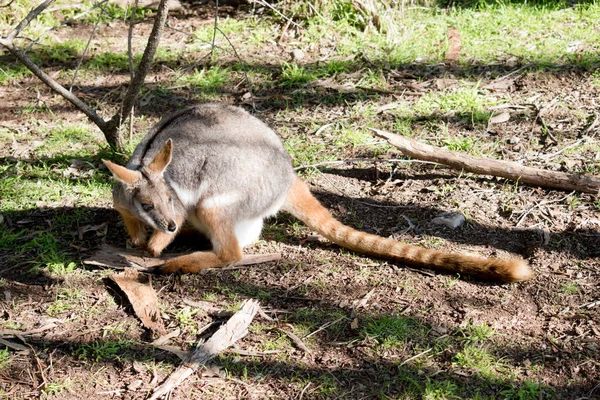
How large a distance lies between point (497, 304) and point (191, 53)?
13.2ft

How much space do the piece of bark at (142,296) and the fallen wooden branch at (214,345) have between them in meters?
0.30

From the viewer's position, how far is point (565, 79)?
6348 mm

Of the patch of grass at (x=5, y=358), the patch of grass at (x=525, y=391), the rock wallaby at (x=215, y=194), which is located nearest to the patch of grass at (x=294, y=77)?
the rock wallaby at (x=215, y=194)

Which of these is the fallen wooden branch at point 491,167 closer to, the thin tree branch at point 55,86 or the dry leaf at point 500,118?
the dry leaf at point 500,118

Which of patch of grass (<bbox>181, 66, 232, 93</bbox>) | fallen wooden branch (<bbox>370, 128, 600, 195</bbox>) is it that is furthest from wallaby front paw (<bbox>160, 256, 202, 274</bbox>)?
patch of grass (<bbox>181, 66, 232, 93</bbox>)

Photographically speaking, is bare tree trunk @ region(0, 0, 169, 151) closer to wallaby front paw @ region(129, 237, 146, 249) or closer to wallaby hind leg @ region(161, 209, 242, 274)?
wallaby front paw @ region(129, 237, 146, 249)

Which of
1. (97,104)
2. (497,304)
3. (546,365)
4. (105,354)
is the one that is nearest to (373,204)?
(497,304)

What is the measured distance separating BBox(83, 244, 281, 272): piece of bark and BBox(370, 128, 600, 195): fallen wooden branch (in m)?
1.24

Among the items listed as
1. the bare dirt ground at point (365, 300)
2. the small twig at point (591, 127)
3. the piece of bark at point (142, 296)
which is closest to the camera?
the bare dirt ground at point (365, 300)

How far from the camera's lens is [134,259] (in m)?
4.62

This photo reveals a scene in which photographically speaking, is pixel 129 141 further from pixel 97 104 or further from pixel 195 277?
pixel 195 277

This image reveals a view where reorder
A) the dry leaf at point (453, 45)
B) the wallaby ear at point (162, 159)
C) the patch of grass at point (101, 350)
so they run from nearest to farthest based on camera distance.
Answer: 1. the patch of grass at point (101, 350)
2. the wallaby ear at point (162, 159)
3. the dry leaf at point (453, 45)

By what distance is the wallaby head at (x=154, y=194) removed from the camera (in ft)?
14.4

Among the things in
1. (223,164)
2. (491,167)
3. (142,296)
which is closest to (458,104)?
(491,167)
